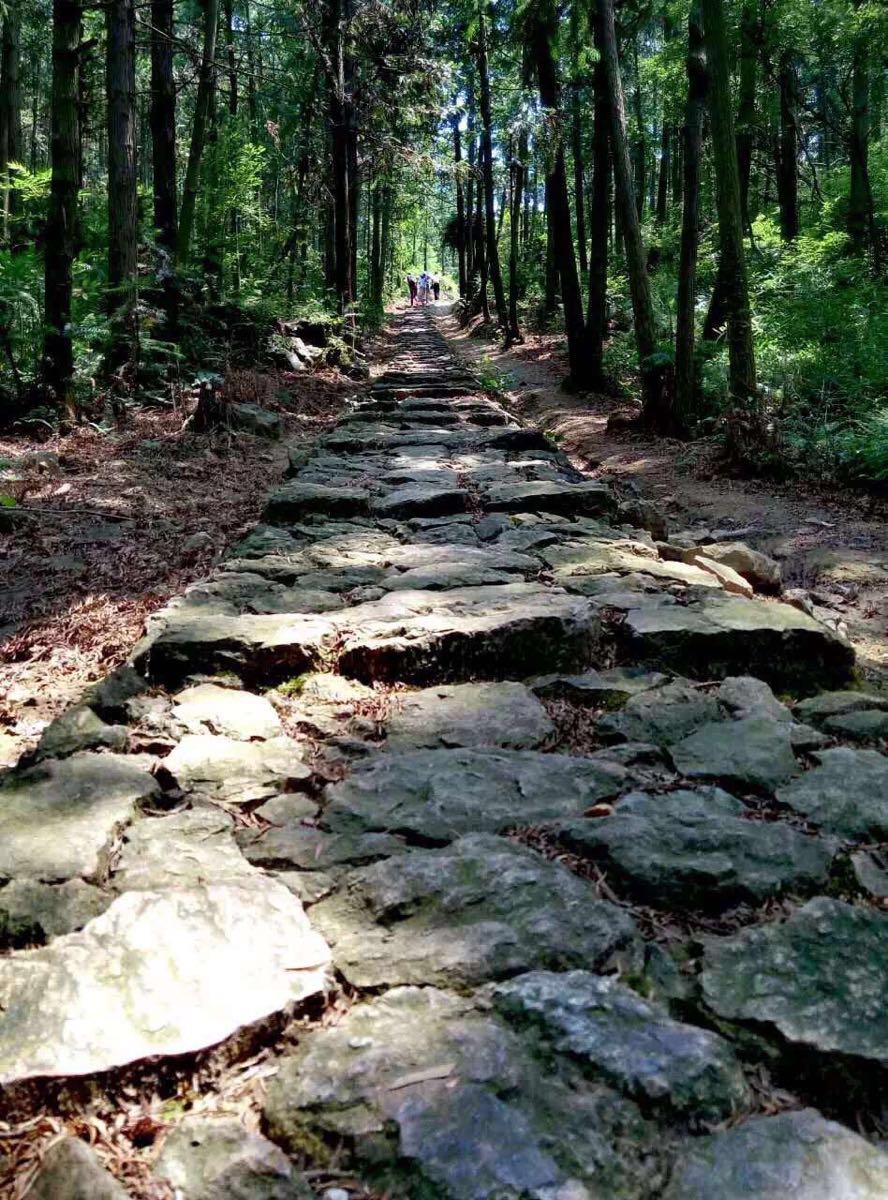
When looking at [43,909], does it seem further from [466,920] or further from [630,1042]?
[630,1042]

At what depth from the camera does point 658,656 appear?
10.9ft

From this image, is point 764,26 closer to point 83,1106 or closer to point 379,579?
point 379,579

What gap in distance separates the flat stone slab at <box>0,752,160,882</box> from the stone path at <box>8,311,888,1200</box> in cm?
1

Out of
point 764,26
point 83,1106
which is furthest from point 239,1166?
point 764,26

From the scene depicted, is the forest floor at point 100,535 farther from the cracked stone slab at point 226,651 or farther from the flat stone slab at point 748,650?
the flat stone slab at point 748,650

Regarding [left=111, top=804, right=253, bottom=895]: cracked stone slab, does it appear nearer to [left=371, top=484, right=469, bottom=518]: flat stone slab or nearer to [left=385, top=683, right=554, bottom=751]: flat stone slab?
[left=385, top=683, right=554, bottom=751]: flat stone slab

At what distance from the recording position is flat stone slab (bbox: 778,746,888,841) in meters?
2.24

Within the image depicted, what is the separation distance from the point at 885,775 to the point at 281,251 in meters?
19.4

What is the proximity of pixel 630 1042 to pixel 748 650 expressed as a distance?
2.08m

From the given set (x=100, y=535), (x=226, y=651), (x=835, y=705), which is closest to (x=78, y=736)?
(x=226, y=651)

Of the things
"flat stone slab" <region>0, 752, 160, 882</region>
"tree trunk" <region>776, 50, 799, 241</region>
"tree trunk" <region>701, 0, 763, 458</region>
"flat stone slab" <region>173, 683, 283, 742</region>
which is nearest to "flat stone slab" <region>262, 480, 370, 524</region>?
"flat stone slab" <region>173, 683, 283, 742</region>

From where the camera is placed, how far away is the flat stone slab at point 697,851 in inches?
77.7

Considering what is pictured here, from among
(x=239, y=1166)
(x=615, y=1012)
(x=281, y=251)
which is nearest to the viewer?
(x=239, y=1166)

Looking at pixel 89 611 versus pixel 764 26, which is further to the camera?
pixel 764 26
